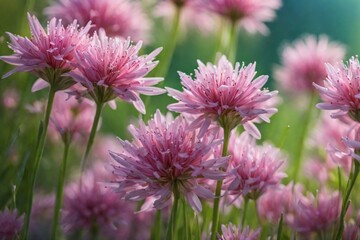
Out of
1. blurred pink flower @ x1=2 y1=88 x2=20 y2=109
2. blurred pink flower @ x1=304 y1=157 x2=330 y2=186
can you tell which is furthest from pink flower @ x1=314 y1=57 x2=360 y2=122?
blurred pink flower @ x1=2 y1=88 x2=20 y2=109

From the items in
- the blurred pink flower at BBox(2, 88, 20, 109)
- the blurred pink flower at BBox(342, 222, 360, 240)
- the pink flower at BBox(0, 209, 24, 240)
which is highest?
the blurred pink flower at BBox(2, 88, 20, 109)

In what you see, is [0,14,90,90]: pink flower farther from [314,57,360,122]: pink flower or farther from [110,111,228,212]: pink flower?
[314,57,360,122]: pink flower

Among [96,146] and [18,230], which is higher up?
[96,146]

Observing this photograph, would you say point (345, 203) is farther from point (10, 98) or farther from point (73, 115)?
point (10, 98)

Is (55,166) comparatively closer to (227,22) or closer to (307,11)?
(227,22)

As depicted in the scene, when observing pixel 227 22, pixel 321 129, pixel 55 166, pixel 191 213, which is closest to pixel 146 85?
pixel 191 213

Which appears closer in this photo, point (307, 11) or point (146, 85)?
point (146, 85)

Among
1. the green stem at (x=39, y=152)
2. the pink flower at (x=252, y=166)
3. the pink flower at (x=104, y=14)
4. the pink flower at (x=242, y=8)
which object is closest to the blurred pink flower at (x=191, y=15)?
the pink flower at (x=242, y=8)

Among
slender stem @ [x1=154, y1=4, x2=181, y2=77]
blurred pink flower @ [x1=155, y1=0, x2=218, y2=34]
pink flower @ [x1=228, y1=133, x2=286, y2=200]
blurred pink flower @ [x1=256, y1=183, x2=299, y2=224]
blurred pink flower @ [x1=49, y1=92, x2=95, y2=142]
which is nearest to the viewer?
pink flower @ [x1=228, y1=133, x2=286, y2=200]
